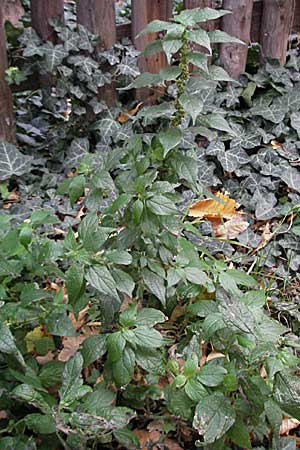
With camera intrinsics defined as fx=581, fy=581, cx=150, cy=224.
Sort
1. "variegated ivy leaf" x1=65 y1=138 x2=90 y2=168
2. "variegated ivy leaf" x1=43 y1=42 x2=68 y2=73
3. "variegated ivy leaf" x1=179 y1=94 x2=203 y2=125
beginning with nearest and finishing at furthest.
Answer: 1. "variegated ivy leaf" x1=179 y1=94 x2=203 y2=125
2. "variegated ivy leaf" x1=43 y1=42 x2=68 y2=73
3. "variegated ivy leaf" x1=65 y1=138 x2=90 y2=168

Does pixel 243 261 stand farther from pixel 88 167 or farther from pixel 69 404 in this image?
pixel 69 404

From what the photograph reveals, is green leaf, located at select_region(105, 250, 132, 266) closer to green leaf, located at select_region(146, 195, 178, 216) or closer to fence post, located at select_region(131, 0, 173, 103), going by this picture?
green leaf, located at select_region(146, 195, 178, 216)

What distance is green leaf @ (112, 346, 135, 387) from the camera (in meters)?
1.42

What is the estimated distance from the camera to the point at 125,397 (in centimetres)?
165

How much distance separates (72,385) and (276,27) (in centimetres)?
249

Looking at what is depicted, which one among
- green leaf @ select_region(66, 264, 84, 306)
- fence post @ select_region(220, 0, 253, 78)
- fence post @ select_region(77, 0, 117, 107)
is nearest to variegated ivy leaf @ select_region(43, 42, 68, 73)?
fence post @ select_region(77, 0, 117, 107)

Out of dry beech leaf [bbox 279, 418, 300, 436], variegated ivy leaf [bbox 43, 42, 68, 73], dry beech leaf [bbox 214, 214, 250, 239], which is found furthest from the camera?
variegated ivy leaf [bbox 43, 42, 68, 73]

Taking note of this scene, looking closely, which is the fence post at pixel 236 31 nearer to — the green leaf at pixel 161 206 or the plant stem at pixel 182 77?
the plant stem at pixel 182 77

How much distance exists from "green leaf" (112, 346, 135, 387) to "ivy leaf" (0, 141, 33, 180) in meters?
1.40

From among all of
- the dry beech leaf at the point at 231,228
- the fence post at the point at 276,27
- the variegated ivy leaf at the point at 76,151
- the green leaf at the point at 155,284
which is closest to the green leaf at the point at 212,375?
the green leaf at the point at 155,284

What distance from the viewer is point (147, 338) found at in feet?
4.70

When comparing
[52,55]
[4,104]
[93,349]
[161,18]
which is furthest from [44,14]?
[93,349]

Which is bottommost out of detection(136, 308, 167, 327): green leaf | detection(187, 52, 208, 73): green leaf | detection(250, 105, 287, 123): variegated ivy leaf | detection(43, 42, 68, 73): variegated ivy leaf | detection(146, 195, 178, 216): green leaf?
detection(250, 105, 287, 123): variegated ivy leaf

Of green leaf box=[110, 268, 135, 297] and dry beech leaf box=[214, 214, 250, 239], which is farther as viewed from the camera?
dry beech leaf box=[214, 214, 250, 239]
